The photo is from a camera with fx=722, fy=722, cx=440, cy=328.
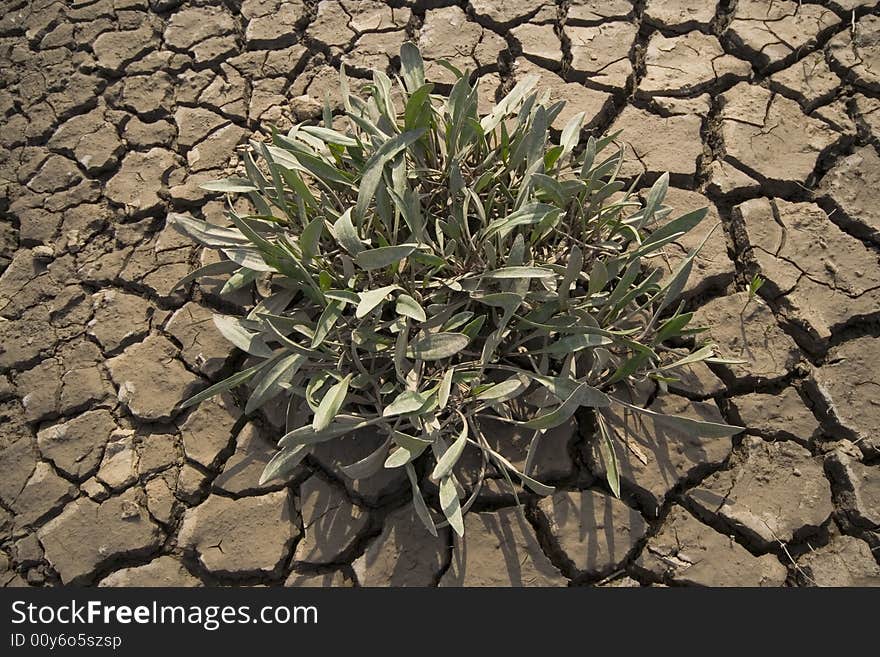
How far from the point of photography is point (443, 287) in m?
1.98

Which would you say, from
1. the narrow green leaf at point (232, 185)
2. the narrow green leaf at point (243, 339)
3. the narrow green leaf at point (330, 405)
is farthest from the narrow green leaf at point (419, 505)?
the narrow green leaf at point (232, 185)

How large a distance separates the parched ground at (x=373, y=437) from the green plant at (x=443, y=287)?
15 centimetres

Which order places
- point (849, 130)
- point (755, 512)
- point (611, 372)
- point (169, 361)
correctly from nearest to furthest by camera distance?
point (755, 512)
point (611, 372)
point (169, 361)
point (849, 130)

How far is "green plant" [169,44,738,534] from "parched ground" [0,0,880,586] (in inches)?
5.8

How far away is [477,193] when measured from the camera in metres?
2.06

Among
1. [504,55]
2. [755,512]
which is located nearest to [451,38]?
[504,55]

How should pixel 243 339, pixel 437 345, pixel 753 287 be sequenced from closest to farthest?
pixel 437 345 < pixel 243 339 < pixel 753 287

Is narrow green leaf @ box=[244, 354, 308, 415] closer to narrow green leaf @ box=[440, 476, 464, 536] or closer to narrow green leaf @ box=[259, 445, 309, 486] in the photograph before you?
narrow green leaf @ box=[259, 445, 309, 486]

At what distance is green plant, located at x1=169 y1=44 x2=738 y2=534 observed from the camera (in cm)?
182

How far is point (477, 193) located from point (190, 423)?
1.06m

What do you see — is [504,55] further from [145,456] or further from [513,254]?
[145,456]

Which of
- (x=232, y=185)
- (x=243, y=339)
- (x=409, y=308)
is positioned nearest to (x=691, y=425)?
(x=409, y=308)

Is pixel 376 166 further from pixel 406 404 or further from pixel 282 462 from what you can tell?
pixel 282 462

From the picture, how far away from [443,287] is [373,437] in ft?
1.48
